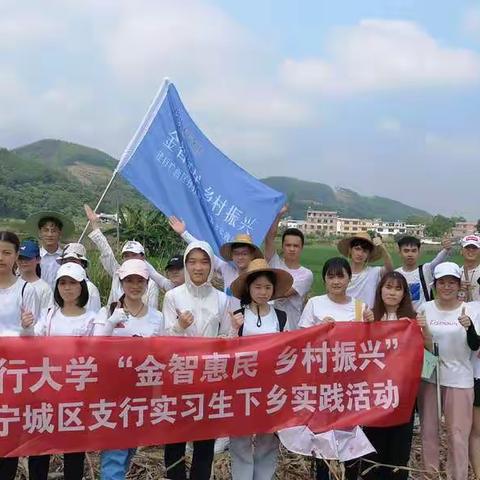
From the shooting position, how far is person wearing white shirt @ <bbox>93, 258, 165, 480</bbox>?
4098mm

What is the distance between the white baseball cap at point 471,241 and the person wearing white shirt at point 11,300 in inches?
151

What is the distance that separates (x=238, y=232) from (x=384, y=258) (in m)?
1.63

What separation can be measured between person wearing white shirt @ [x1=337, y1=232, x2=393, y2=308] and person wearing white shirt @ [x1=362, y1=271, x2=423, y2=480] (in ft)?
1.56

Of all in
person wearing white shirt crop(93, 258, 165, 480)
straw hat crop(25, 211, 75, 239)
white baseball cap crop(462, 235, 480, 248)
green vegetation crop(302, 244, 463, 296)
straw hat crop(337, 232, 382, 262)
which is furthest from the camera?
green vegetation crop(302, 244, 463, 296)

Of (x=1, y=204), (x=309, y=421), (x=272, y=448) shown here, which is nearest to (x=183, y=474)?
(x=272, y=448)

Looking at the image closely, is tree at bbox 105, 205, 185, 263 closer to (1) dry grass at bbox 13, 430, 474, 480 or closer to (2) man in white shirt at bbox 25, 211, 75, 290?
(2) man in white shirt at bbox 25, 211, 75, 290

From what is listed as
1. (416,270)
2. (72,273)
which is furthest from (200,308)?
(416,270)

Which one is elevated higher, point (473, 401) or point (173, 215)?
point (173, 215)

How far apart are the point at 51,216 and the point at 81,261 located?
0.77 metres

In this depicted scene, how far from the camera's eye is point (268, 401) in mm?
4387

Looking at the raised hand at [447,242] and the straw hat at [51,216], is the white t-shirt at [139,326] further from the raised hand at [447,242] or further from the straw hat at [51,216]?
the raised hand at [447,242]

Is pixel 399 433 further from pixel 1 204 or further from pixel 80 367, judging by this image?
pixel 1 204

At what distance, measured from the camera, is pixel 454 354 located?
453 centimetres

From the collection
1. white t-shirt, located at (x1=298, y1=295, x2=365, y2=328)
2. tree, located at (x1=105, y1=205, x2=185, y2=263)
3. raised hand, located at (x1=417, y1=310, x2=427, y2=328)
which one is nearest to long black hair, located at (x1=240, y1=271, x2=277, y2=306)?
white t-shirt, located at (x1=298, y1=295, x2=365, y2=328)
